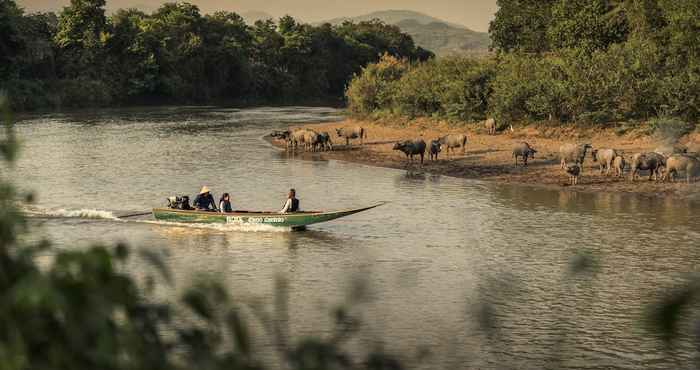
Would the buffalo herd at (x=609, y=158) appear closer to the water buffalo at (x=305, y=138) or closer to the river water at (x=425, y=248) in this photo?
the river water at (x=425, y=248)

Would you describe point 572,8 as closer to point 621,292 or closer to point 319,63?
point 621,292

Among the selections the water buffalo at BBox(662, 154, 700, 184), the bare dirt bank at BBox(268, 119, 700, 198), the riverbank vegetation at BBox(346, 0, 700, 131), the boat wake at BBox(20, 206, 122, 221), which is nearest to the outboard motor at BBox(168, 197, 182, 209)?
the boat wake at BBox(20, 206, 122, 221)

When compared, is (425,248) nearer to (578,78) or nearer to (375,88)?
(578,78)

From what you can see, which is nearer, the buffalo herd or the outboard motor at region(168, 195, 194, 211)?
the outboard motor at region(168, 195, 194, 211)

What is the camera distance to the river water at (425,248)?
1570 centimetres

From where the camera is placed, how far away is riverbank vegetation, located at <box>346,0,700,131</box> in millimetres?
44156

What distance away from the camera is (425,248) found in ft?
78.4

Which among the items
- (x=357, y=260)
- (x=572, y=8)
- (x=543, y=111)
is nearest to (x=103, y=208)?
(x=357, y=260)

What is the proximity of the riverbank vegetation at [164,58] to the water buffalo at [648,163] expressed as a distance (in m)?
70.3

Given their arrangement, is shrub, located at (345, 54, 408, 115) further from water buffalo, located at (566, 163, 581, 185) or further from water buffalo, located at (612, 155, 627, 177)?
water buffalo, located at (566, 163, 581, 185)

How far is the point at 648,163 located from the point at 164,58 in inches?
3404

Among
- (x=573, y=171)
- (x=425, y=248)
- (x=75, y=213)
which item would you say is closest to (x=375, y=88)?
(x=573, y=171)

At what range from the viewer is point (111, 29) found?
106m

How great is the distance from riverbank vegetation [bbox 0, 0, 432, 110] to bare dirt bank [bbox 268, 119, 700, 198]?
5192 cm
